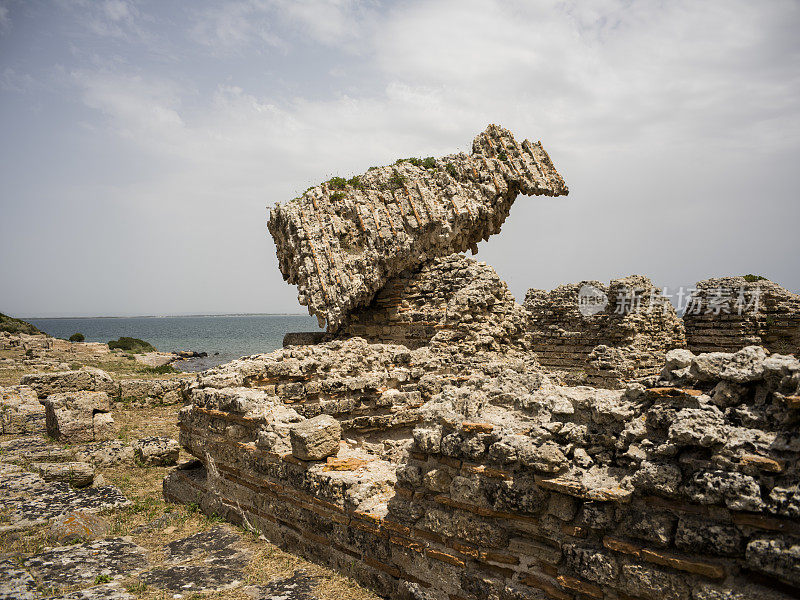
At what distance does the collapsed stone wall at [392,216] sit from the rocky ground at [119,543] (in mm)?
3885

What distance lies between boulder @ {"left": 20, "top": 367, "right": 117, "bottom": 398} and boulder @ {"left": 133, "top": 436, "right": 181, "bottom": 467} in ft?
18.9

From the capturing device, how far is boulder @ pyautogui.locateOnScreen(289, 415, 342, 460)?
435 cm

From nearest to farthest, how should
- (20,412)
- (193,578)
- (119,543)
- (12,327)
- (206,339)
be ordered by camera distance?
(193,578)
(119,543)
(20,412)
(12,327)
(206,339)

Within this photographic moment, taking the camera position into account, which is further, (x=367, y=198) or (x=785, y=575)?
(x=367, y=198)

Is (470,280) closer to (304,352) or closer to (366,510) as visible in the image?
(304,352)

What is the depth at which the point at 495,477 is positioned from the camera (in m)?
3.09

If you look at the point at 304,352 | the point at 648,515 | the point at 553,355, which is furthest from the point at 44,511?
the point at 553,355

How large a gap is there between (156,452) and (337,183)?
18.6 feet

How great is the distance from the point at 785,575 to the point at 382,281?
24.3 ft

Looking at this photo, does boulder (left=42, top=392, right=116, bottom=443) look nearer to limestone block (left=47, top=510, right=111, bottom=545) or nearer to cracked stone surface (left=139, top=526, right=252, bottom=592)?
limestone block (left=47, top=510, right=111, bottom=545)

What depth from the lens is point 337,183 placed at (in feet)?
31.4

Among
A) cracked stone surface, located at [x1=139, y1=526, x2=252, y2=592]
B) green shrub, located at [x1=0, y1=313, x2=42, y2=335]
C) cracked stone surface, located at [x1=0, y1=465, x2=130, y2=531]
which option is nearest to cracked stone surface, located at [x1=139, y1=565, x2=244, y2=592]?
cracked stone surface, located at [x1=139, y1=526, x2=252, y2=592]

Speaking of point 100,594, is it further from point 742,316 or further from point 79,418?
point 742,316

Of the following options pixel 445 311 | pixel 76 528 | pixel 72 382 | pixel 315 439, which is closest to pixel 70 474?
pixel 76 528
